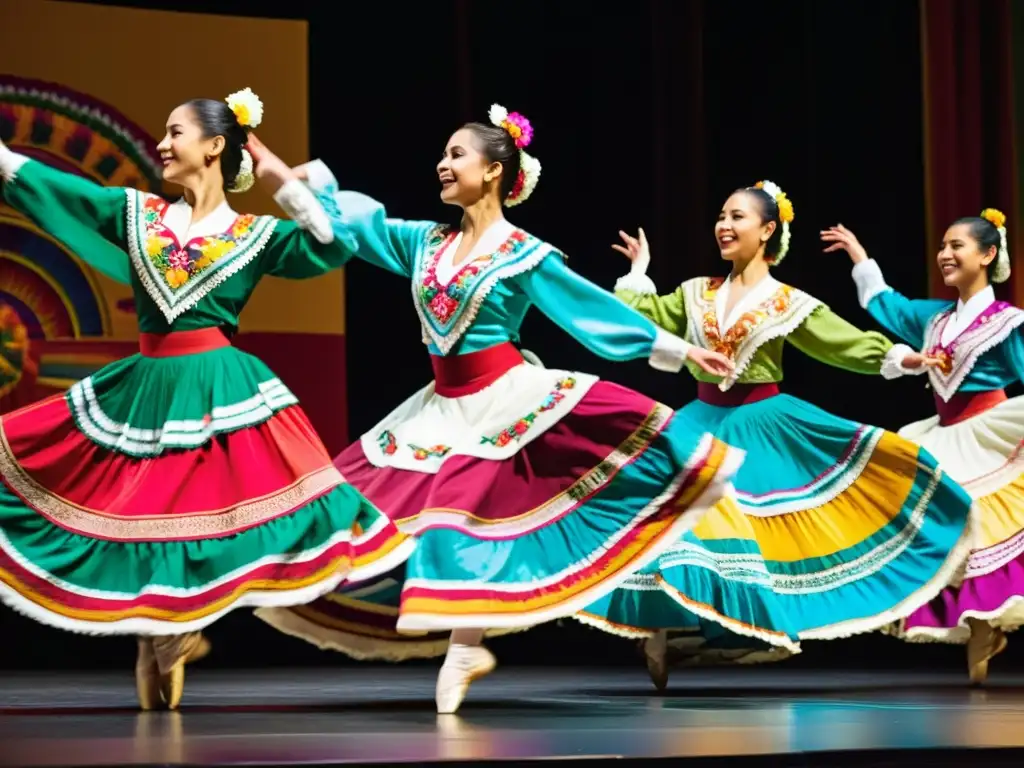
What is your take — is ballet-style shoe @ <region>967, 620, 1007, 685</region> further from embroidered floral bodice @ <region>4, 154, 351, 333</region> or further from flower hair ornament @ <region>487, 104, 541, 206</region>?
embroidered floral bodice @ <region>4, 154, 351, 333</region>

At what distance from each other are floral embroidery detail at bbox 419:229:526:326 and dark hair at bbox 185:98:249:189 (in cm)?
46

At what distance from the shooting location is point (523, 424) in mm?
3662

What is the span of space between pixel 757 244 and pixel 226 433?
1.84 m

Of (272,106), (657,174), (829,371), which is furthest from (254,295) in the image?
(829,371)

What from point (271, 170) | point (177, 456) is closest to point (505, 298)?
point (271, 170)

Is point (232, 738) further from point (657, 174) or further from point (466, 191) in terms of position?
point (657, 174)

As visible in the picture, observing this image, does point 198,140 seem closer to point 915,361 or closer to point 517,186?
point 517,186

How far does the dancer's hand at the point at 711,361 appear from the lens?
12.1 ft

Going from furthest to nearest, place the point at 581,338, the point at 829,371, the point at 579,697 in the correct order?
the point at 829,371 → the point at 579,697 → the point at 581,338

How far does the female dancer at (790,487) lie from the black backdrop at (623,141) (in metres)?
0.90

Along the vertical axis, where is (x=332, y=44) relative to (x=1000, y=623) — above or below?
above

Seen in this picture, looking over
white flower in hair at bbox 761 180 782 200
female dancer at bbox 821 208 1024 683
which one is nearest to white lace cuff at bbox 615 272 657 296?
white flower in hair at bbox 761 180 782 200

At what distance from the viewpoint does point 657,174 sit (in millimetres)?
5672

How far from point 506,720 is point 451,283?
97cm
